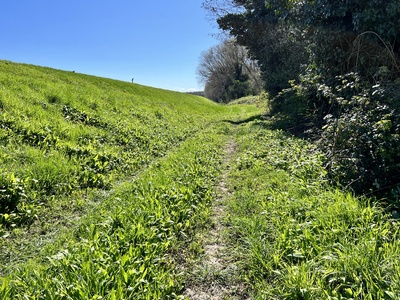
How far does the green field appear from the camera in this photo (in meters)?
2.35

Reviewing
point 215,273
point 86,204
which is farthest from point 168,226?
point 86,204

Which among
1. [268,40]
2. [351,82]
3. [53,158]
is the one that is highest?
[268,40]

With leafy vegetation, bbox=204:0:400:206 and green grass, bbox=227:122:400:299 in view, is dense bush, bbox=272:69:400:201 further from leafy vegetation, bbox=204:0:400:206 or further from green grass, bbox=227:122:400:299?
green grass, bbox=227:122:400:299

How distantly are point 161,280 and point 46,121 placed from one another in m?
5.74

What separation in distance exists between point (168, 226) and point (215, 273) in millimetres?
938

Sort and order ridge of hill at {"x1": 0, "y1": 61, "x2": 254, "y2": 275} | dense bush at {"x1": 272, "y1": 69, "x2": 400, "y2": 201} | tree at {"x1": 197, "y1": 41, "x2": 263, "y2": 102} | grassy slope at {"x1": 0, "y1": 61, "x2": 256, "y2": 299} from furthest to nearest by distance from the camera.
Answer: tree at {"x1": 197, "y1": 41, "x2": 263, "y2": 102}, dense bush at {"x1": 272, "y1": 69, "x2": 400, "y2": 201}, ridge of hill at {"x1": 0, "y1": 61, "x2": 254, "y2": 275}, grassy slope at {"x1": 0, "y1": 61, "x2": 256, "y2": 299}

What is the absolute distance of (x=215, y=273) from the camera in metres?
2.88

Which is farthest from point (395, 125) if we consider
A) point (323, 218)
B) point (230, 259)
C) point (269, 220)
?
point (230, 259)

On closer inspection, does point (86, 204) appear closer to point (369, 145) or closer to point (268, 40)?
point (369, 145)

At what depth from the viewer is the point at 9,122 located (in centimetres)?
581

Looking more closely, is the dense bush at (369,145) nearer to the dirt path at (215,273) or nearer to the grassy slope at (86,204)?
the dirt path at (215,273)

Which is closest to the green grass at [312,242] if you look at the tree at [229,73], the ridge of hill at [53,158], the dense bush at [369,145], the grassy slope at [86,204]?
the dense bush at [369,145]

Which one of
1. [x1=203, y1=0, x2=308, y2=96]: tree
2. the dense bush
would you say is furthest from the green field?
[x1=203, y1=0, x2=308, y2=96]: tree

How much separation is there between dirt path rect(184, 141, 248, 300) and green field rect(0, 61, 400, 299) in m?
0.02
